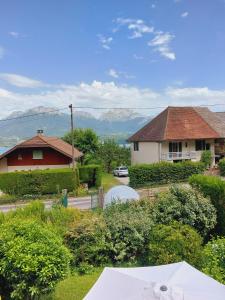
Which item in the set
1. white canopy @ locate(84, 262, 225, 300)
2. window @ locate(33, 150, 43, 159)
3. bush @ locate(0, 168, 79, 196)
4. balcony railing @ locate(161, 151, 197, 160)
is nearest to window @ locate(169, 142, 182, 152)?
balcony railing @ locate(161, 151, 197, 160)

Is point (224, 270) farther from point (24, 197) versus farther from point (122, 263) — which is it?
point (24, 197)

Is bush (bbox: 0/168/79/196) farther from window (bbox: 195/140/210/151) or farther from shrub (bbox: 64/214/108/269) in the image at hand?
shrub (bbox: 64/214/108/269)

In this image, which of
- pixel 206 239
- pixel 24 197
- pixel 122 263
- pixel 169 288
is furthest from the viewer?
pixel 24 197

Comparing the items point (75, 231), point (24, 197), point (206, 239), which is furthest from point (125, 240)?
point (24, 197)

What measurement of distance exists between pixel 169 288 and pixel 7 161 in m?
38.6

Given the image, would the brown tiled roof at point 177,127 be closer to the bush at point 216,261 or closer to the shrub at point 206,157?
the shrub at point 206,157

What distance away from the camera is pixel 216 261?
924 centimetres

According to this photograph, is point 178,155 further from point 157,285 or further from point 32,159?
point 157,285

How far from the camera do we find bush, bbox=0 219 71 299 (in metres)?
8.35

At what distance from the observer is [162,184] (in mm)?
38094

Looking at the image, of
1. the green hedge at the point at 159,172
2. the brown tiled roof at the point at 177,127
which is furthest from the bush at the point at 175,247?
the brown tiled roof at the point at 177,127

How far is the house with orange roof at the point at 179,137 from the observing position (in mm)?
47000

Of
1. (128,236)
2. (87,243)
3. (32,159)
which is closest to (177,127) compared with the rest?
(32,159)

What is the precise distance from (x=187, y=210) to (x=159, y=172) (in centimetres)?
2440
